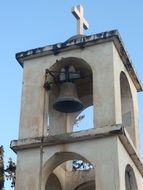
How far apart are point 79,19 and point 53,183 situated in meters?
3.82

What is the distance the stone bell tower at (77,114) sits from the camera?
38.2ft

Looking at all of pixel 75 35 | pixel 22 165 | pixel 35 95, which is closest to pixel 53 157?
pixel 22 165

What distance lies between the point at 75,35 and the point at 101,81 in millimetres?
1675

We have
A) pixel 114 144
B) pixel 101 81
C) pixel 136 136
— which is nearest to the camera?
pixel 114 144

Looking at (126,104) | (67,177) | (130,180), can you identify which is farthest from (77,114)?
(130,180)

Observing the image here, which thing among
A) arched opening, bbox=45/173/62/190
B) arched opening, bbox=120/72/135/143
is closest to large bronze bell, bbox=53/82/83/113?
arched opening, bbox=120/72/135/143

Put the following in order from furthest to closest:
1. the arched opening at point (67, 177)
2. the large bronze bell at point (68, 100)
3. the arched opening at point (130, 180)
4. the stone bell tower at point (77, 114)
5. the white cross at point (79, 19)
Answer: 1. the white cross at point (79, 19)
2. the large bronze bell at point (68, 100)
3. the arched opening at point (67, 177)
4. the arched opening at point (130, 180)
5. the stone bell tower at point (77, 114)

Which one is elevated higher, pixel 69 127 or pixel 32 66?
pixel 32 66

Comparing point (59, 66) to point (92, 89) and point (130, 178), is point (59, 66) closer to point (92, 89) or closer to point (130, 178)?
point (92, 89)

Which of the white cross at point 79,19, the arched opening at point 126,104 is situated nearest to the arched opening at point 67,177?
the arched opening at point 126,104

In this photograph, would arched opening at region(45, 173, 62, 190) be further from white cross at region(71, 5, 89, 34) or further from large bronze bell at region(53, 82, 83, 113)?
white cross at region(71, 5, 89, 34)

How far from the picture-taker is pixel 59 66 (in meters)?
13.2

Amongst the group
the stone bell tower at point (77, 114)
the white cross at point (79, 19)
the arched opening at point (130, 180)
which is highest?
the white cross at point (79, 19)

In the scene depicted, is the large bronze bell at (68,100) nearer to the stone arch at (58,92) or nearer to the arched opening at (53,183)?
the stone arch at (58,92)
